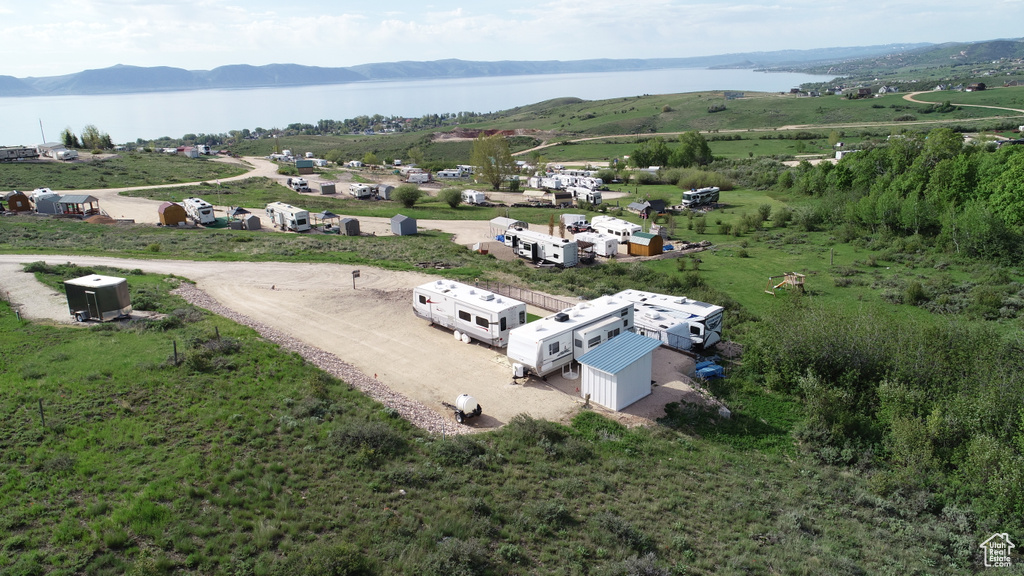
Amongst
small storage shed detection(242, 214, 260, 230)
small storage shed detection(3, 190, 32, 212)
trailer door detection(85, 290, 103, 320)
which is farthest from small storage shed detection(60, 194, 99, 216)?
trailer door detection(85, 290, 103, 320)

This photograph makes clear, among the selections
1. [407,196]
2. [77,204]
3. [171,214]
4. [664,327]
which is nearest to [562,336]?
[664,327]

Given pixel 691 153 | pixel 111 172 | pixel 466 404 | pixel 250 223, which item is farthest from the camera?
pixel 691 153

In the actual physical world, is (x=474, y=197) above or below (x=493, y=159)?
below

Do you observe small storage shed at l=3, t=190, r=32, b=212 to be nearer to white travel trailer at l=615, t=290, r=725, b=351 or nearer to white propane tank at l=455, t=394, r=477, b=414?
white propane tank at l=455, t=394, r=477, b=414

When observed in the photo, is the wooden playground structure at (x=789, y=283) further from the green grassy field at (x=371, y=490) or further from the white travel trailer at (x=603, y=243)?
the green grassy field at (x=371, y=490)

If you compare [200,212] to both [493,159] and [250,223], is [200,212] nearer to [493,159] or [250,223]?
[250,223]

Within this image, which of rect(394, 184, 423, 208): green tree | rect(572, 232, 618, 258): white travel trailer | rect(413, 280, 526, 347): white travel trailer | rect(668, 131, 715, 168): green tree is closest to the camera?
rect(413, 280, 526, 347): white travel trailer

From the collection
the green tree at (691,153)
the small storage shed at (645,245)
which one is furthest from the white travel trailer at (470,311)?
the green tree at (691,153)
